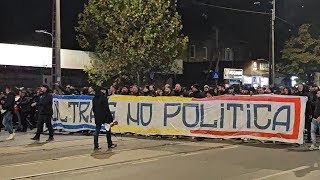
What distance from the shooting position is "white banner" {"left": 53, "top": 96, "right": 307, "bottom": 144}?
14.7 meters

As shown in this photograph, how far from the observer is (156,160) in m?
11.7

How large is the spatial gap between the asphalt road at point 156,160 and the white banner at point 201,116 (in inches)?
17.1

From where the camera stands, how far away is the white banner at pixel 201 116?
1471 centimetres

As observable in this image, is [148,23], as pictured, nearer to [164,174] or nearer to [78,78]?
[78,78]

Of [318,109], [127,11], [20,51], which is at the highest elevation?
[127,11]

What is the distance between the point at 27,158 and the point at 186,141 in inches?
213

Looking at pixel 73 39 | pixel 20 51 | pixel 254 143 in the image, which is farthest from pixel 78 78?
pixel 254 143

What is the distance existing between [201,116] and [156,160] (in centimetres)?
460

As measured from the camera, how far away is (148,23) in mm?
26391

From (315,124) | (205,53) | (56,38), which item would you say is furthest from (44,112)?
(205,53)

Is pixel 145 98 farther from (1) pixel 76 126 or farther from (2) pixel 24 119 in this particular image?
(2) pixel 24 119

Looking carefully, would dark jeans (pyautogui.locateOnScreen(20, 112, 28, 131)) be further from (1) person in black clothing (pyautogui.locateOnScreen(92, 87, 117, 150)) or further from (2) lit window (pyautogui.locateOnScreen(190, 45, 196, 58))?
(2) lit window (pyautogui.locateOnScreen(190, 45, 196, 58))

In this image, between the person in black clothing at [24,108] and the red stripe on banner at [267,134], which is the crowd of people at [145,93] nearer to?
the person in black clothing at [24,108]

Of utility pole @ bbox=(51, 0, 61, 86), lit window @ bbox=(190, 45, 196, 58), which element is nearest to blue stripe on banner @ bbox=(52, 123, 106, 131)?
utility pole @ bbox=(51, 0, 61, 86)
